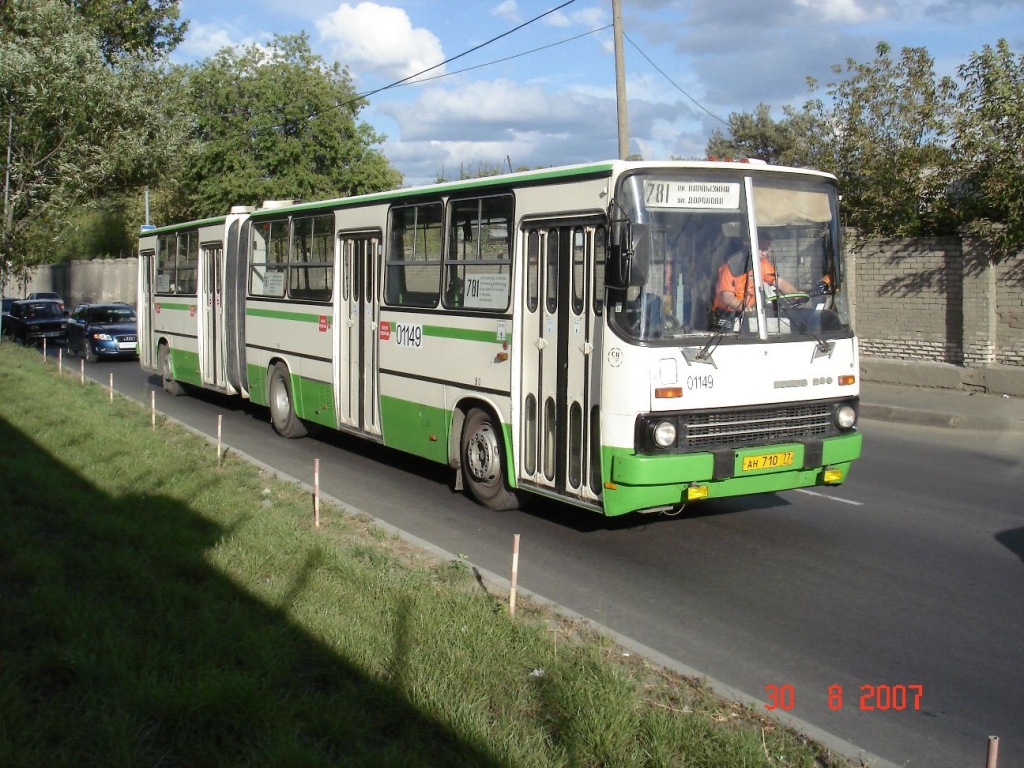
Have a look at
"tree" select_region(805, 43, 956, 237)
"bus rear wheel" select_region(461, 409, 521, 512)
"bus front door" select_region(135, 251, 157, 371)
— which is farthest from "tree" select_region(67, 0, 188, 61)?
"bus rear wheel" select_region(461, 409, 521, 512)

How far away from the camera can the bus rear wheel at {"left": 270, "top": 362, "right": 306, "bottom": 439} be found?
13828 millimetres

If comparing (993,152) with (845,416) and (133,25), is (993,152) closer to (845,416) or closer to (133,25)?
(845,416)

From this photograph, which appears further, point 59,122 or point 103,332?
point 103,332

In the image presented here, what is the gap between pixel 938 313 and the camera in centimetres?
1911

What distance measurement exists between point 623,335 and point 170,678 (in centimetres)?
410

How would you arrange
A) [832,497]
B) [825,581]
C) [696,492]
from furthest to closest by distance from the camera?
1. [832,497]
2. [696,492]
3. [825,581]

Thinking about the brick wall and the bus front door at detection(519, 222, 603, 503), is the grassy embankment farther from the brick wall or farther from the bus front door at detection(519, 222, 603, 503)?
the brick wall

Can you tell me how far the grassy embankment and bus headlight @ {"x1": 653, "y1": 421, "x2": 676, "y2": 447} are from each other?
170cm

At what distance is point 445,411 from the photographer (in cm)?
995

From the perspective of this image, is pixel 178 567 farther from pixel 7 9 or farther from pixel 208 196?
pixel 208 196

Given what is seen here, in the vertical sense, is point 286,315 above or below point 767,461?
above

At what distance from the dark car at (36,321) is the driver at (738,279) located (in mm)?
28664
